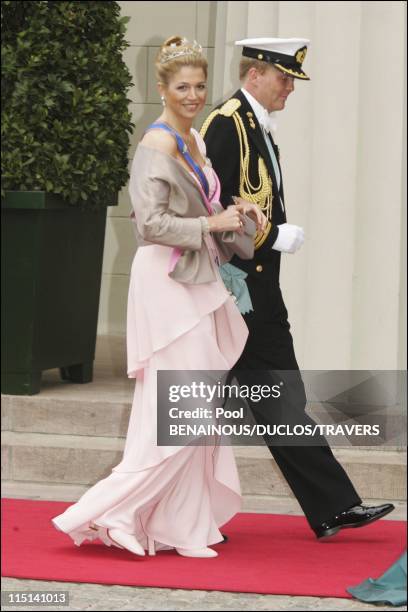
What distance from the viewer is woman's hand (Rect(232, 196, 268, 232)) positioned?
507 cm

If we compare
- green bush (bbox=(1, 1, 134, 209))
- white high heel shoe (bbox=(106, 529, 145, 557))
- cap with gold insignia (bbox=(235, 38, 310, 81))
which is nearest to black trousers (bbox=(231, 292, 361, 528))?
white high heel shoe (bbox=(106, 529, 145, 557))

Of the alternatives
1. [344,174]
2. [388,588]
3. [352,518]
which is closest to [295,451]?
[352,518]

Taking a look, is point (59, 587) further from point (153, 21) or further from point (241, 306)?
point (153, 21)

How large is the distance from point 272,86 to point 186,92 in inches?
24.6

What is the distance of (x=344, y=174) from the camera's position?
6.88 metres

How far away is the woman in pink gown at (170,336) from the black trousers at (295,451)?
9.4 inches

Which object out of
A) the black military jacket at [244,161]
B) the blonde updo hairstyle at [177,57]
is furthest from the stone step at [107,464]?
the blonde updo hairstyle at [177,57]

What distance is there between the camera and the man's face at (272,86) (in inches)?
213

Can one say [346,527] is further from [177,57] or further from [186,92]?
[177,57]

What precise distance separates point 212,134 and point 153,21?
426cm

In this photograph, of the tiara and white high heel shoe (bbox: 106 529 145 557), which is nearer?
the tiara

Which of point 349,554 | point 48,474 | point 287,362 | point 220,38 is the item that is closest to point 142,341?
point 287,362

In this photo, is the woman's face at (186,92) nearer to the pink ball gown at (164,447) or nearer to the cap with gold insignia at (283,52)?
the pink ball gown at (164,447)

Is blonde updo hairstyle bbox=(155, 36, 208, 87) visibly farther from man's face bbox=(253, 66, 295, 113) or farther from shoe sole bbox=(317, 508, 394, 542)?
shoe sole bbox=(317, 508, 394, 542)
